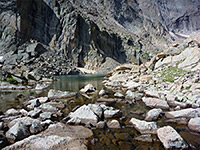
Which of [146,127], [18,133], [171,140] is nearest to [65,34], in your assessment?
[18,133]

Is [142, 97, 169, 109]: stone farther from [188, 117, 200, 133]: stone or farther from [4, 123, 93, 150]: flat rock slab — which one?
[4, 123, 93, 150]: flat rock slab

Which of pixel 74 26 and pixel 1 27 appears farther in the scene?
pixel 74 26

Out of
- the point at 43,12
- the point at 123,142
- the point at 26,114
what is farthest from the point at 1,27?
the point at 123,142

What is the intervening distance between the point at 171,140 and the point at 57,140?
143 inches

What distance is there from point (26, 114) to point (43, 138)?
3.19 meters

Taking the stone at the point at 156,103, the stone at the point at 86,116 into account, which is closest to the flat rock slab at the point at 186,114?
the stone at the point at 156,103

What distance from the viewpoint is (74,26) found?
86875mm

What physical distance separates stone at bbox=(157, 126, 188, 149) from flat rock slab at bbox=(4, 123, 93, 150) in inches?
99.5

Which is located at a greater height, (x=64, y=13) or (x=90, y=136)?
(x=64, y=13)

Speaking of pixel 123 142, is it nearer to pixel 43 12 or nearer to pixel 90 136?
pixel 90 136

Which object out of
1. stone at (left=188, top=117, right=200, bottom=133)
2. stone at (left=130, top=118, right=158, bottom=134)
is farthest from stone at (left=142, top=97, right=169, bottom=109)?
stone at (left=130, top=118, right=158, bottom=134)

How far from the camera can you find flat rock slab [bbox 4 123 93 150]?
3.83m

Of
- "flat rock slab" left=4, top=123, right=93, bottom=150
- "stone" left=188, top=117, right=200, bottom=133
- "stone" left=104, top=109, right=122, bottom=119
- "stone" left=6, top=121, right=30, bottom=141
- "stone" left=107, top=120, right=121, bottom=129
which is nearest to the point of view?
"flat rock slab" left=4, top=123, right=93, bottom=150

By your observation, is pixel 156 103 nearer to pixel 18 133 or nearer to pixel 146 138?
pixel 146 138
